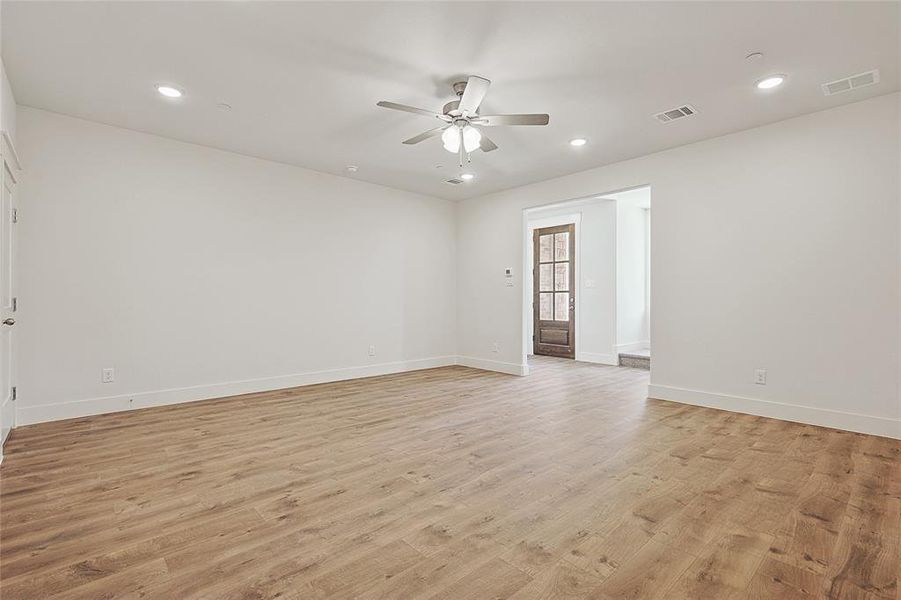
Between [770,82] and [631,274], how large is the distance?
4939mm

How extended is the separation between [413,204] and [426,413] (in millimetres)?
3713

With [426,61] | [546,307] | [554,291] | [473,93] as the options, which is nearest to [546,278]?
[554,291]

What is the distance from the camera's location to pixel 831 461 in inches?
117

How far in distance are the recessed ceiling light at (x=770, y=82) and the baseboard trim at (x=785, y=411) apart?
9.19 ft

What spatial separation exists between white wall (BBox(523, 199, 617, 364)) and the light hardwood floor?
11.8ft

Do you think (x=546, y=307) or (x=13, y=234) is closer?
(x=13, y=234)

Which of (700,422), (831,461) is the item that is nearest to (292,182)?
(700,422)

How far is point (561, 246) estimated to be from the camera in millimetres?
8289

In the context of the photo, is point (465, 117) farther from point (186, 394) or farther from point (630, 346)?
point (630, 346)

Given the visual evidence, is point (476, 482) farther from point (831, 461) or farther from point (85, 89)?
point (85, 89)

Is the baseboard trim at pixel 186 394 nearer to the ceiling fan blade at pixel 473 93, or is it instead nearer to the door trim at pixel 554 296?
the door trim at pixel 554 296

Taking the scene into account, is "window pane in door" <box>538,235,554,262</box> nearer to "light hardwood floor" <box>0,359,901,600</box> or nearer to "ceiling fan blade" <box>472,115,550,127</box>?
"light hardwood floor" <box>0,359,901,600</box>

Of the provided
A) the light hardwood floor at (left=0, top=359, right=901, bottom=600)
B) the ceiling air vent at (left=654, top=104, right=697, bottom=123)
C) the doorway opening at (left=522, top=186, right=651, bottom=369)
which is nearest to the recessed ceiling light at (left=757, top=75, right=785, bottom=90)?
the ceiling air vent at (left=654, top=104, right=697, bottom=123)

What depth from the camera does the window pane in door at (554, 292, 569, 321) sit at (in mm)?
8164
